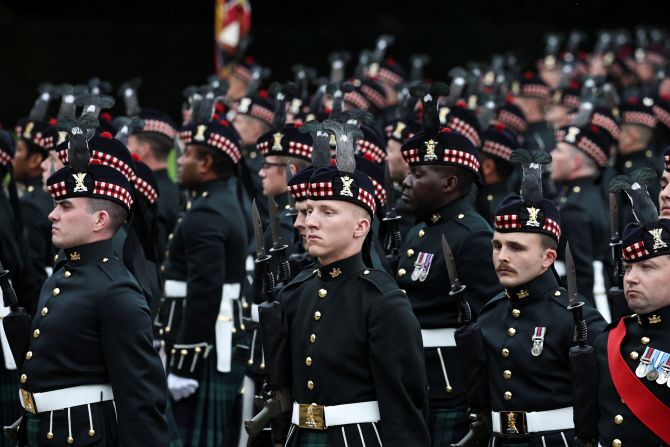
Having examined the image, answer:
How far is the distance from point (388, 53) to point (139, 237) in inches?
542

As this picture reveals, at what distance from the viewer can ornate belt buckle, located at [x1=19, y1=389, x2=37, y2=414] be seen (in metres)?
5.59

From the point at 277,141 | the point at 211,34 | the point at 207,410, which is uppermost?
the point at 211,34

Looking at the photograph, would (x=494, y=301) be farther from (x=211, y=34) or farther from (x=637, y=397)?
(x=211, y=34)

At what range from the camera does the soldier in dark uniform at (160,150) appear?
884cm

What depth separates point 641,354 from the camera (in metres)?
5.30

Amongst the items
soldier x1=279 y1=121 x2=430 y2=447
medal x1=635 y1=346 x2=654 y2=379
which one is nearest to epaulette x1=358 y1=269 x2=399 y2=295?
soldier x1=279 y1=121 x2=430 y2=447

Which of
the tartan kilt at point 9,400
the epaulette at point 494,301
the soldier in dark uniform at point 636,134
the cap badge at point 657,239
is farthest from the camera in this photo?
the soldier in dark uniform at point 636,134

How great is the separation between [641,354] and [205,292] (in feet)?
9.85

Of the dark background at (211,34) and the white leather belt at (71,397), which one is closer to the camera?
the white leather belt at (71,397)

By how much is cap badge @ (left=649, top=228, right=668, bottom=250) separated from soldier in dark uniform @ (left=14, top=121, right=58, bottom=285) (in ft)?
12.8

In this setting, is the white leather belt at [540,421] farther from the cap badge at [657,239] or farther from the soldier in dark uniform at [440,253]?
the cap badge at [657,239]

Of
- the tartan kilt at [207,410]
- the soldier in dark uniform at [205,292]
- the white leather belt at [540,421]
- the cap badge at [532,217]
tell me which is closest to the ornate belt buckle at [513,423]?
the white leather belt at [540,421]

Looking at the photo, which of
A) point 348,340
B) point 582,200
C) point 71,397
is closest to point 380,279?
point 348,340

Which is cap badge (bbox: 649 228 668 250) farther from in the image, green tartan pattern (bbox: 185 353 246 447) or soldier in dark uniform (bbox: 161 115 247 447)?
green tartan pattern (bbox: 185 353 246 447)
